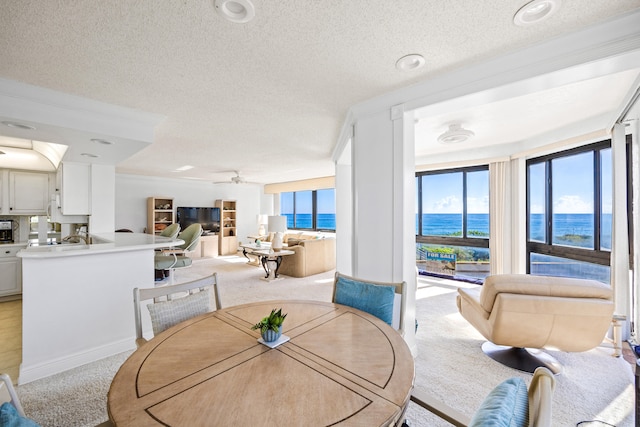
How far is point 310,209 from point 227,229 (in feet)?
9.13

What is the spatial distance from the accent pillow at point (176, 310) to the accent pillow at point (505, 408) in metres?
1.58

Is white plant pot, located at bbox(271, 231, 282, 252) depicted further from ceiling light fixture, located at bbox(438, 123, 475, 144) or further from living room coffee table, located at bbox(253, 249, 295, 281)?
ceiling light fixture, located at bbox(438, 123, 475, 144)

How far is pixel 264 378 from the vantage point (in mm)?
1000

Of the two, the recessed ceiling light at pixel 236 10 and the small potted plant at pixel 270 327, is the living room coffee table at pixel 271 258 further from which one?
the recessed ceiling light at pixel 236 10

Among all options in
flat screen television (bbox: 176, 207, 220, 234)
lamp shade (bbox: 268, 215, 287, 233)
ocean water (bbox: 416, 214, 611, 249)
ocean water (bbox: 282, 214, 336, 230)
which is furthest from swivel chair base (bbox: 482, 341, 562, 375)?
flat screen television (bbox: 176, 207, 220, 234)

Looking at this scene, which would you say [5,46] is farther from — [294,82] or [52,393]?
[52,393]

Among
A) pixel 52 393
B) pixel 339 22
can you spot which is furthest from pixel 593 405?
pixel 52 393

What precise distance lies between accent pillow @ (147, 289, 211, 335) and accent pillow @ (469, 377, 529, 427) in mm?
1577

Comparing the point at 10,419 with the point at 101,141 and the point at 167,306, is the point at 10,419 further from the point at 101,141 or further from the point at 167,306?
the point at 101,141

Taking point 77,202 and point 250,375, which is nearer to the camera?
point 250,375

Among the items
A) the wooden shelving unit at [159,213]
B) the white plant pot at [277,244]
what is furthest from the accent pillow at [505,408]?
the wooden shelving unit at [159,213]

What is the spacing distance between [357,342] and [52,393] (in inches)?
93.8

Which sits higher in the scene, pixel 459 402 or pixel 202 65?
pixel 202 65

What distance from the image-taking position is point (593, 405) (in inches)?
72.3
